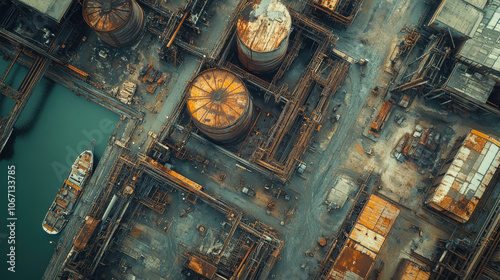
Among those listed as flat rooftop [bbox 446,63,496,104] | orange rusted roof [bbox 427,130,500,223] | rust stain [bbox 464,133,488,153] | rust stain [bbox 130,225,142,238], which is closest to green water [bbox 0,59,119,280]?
rust stain [bbox 130,225,142,238]

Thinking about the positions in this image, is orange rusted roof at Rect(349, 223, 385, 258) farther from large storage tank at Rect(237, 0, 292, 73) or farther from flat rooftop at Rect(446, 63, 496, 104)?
large storage tank at Rect(237, 0, 292, 73)

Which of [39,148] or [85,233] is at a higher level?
[39,148]

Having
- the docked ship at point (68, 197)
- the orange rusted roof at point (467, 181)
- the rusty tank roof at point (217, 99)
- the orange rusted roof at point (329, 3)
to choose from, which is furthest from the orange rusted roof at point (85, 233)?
the orange rusted roof at point (467, 181)

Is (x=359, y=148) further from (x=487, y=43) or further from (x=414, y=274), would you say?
(x=487, y=43)

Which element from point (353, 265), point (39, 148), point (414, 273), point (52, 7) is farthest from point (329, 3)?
point (39, 148)

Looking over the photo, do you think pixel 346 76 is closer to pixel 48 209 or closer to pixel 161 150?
pixel 161 150

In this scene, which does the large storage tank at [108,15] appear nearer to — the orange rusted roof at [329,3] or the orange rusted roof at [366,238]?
the orange rusted roof at [329,3]

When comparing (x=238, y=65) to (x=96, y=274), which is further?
(x=238, y=65)

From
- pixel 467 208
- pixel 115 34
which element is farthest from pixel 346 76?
pixel 115 34
